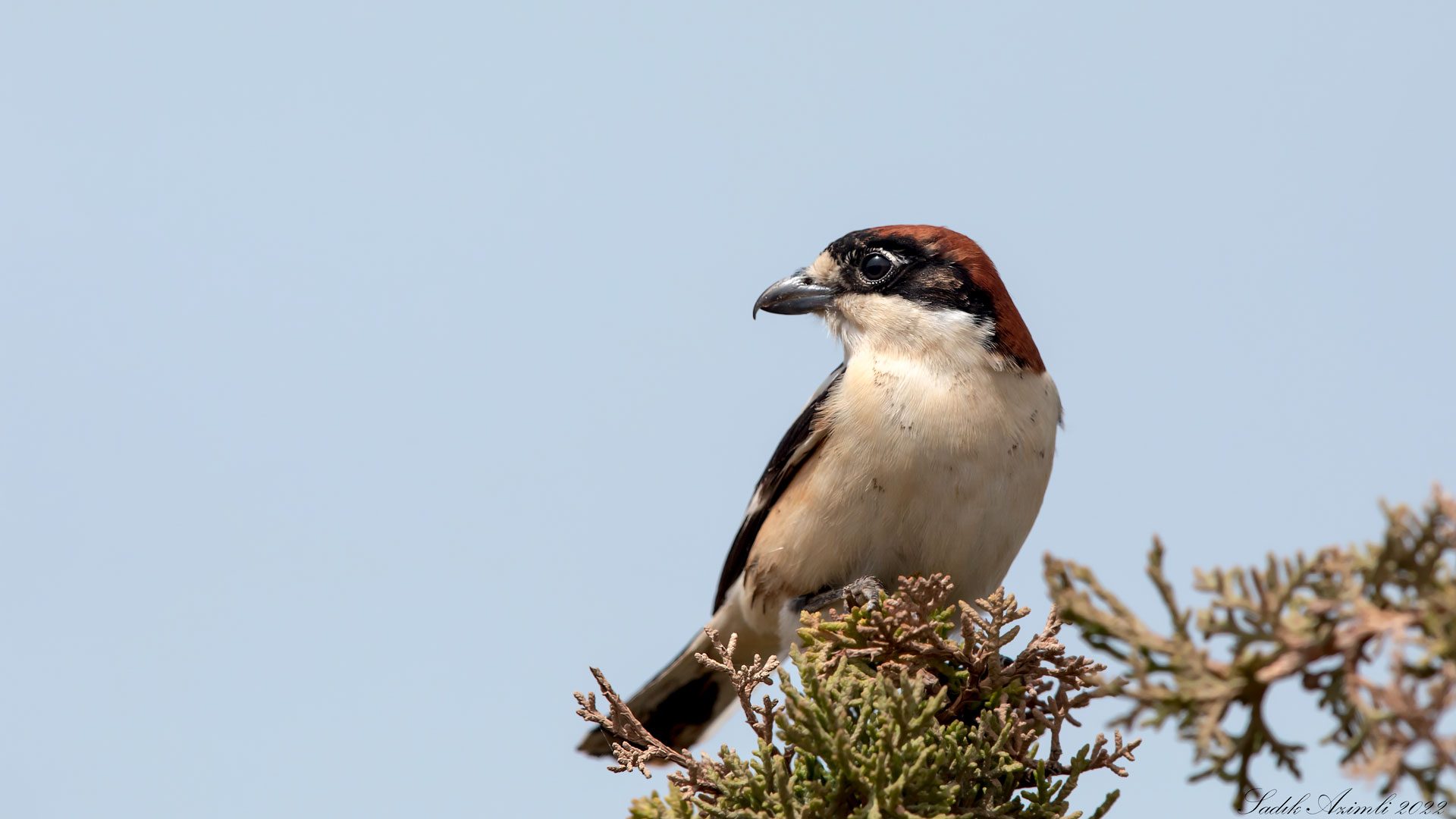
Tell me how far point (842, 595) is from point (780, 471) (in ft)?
2.10

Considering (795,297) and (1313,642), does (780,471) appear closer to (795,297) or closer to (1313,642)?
(795,297)

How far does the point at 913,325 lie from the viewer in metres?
4.62

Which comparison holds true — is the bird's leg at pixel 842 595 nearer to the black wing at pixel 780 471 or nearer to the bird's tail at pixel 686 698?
the black wing at pixel 780 471

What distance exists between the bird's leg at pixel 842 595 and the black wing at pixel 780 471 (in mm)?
462

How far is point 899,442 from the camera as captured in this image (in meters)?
4.26

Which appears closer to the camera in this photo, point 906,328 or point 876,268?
point 906,328

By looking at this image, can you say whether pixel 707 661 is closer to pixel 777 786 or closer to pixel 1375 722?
pixel 777 786

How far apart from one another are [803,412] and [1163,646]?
2957 millimetres

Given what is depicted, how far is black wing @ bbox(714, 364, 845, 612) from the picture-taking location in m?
4.69

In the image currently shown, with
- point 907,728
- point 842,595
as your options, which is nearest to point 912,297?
point 842,595

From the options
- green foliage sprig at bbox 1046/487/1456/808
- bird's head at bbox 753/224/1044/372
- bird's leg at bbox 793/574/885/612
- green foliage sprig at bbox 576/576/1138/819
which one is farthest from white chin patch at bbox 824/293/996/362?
green foliage sprig at bbox 1046/487/1456/808

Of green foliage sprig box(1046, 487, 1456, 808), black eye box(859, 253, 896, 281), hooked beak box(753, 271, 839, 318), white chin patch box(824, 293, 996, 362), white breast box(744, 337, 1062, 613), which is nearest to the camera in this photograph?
green foliage sprig box(1046, 487, 1456, 808)

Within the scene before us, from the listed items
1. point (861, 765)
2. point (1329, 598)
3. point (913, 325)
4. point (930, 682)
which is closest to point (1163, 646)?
point (1329, 598)

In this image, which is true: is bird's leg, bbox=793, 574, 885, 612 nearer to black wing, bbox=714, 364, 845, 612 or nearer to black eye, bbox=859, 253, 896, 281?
black wing, bbox=714, 364, 845, 612
